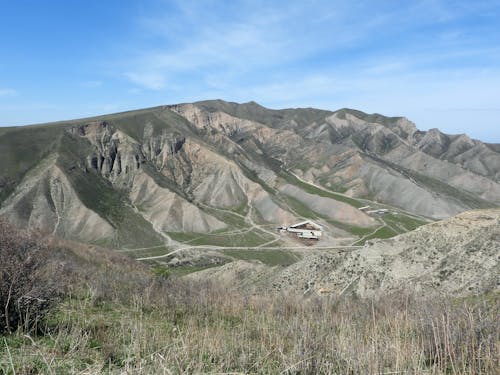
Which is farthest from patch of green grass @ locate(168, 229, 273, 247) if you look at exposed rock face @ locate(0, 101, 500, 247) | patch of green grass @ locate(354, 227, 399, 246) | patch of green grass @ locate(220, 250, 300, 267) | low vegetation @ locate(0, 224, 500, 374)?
low vegetation @ locate(0, 224, 500, 374)

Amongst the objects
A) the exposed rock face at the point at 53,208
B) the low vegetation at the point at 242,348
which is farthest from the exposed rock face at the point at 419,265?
the exposed rock face at the point at 53,208

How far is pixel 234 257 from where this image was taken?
69750mm

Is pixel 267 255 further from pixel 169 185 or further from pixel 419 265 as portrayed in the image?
pixel 419 265

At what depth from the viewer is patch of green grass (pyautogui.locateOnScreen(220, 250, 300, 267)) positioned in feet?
227

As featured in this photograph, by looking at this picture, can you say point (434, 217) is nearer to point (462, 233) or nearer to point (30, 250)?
point (462, 233)

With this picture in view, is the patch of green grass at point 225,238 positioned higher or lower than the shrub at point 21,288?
lower

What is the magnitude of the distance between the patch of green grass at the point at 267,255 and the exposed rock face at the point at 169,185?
14.2 metres

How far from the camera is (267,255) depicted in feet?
232

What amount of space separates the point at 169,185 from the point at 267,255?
41.8 m

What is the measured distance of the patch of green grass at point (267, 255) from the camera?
69062 mm

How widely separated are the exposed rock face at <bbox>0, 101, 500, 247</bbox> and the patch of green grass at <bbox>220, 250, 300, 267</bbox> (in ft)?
46.5

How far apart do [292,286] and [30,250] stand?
19.5m

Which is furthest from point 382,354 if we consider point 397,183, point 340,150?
point 340,150

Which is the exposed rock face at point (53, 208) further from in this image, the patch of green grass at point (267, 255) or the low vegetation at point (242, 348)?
the low vegetation at point (242, 348)
